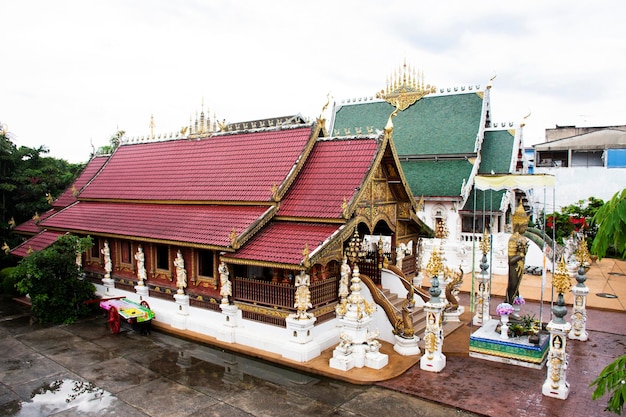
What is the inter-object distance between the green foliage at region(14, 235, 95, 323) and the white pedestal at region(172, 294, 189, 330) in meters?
3.54

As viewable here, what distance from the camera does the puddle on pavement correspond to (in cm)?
907

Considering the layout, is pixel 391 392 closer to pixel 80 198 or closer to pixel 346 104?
pixel 80 198

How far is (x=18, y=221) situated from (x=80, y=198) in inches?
202

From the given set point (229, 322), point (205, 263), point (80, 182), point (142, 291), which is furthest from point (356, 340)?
point (80, 182)

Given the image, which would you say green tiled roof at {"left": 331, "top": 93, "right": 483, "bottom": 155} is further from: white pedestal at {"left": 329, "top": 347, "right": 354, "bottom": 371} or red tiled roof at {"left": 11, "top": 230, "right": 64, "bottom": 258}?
white pedestal at {"left": 329, "top": 347, "right": 354, "bottom": 371}

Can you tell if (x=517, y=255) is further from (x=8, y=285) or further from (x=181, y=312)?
(x=8, y=285)

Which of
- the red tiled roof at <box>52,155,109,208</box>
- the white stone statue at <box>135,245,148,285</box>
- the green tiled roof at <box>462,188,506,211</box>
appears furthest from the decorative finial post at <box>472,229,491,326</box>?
the red tiled roof at <box>52,155,109,208</box>

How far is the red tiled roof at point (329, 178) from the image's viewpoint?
39.1ft

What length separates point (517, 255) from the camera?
40.0 feet

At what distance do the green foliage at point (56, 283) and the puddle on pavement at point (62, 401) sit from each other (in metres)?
4.97

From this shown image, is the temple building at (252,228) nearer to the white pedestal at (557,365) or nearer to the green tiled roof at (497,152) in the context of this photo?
the white pedestal at (557,365)

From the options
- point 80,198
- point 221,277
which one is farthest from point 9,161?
point 221,277

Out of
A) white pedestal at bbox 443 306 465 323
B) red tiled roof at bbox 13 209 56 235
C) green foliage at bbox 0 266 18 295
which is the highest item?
red tiled roof at bbox 13 209 56 235

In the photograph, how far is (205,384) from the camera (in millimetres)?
10234
